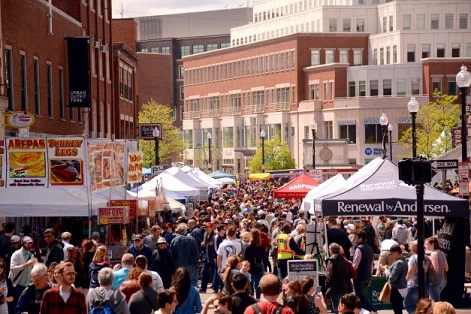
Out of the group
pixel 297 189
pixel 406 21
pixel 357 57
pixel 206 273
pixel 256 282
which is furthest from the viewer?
pixel 357 57

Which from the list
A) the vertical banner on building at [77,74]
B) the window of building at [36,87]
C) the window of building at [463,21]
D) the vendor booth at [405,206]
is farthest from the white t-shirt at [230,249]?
the window of building at [463,21]

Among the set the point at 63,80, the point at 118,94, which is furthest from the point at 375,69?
the point at 63,80

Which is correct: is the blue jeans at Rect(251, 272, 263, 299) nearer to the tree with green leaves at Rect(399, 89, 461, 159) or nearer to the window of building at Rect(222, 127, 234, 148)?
the tree with green leaves at Rect(399, 89, 461, 159)

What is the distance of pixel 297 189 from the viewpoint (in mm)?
41719

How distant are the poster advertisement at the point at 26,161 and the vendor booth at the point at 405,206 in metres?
6.22

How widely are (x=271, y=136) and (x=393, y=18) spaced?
17740 millimetres

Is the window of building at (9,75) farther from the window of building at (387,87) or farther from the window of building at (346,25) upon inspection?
the window of building at (346,25)

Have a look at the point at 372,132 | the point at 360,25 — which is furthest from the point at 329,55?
the point at 372,132

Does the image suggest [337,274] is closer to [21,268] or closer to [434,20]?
[21,268]

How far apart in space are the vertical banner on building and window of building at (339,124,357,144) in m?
74.6

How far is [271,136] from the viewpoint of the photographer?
130 meters

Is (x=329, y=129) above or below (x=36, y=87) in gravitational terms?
below

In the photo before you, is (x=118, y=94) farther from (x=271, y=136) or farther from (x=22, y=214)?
(x=271, y=136)

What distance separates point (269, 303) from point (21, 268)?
25.1 feet
